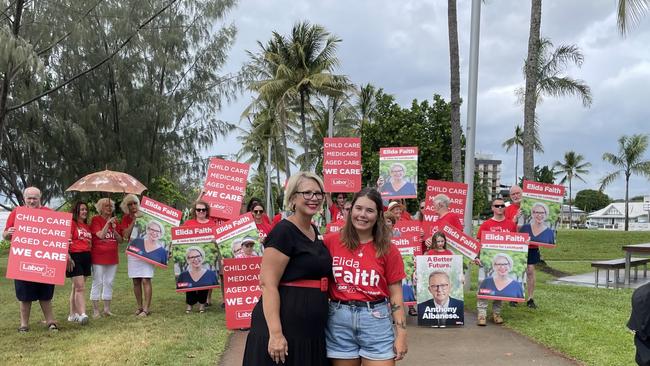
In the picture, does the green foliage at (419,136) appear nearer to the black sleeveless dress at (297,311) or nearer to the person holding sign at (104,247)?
the person holding sign at (104,247)

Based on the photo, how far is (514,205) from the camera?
884 centimetres

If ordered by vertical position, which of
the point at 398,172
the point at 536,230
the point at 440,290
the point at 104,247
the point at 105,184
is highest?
the point at 398,172

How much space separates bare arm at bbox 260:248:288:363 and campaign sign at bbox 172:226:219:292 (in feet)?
17.6

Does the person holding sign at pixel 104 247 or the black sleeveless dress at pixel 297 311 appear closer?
the black sleeveless dress at pixel 297 311

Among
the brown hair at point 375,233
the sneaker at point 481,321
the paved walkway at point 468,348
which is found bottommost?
the paved walkway at point 468,348

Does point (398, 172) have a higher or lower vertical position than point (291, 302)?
higher

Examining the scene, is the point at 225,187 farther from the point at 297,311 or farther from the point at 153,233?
the point at 297,311

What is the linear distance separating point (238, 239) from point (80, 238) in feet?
7.27

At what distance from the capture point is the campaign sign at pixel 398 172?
998 cm

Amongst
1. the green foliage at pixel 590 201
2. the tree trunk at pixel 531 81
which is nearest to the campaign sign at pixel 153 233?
the tree trunk at pixel 531 81

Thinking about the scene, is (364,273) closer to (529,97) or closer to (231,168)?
(231,168)

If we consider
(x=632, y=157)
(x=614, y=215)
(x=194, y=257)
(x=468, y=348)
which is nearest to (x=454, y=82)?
(x=194, y=257)

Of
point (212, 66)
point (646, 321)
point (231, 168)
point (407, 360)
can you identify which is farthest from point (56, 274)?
point (212, 66)

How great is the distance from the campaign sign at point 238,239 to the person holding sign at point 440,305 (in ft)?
7.98
